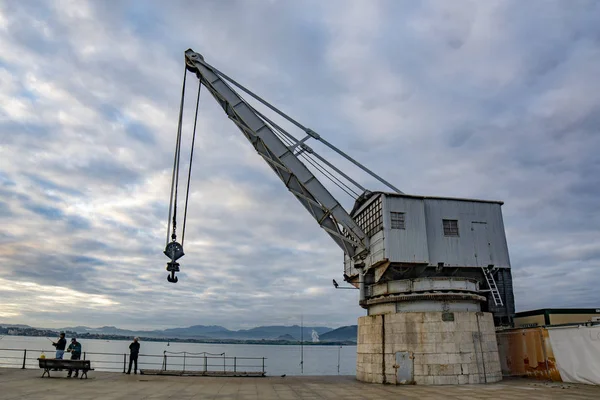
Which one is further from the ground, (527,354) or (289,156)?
(289,156)

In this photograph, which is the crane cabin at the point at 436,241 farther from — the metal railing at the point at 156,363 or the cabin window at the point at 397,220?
the metal railing at the point at 156,363

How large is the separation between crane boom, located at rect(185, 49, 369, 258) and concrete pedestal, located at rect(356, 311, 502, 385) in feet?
16.0

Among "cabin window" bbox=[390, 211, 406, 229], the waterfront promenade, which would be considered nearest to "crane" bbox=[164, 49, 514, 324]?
"cabin window" bbox=[390, 211, 406, 229]

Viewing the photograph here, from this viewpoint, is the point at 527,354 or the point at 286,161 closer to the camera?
the point at 527,354

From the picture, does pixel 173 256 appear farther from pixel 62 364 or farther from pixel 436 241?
pixel 436 241

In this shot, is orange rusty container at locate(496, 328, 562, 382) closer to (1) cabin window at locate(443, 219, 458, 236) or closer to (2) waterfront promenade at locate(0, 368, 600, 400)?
(2) waterfront promenade at locate(0, 368, 600, 400)

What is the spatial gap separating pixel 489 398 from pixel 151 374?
1656 cm

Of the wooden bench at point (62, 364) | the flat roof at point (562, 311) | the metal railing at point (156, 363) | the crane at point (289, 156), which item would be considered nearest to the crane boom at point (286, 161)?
the crane at point (289, 156)

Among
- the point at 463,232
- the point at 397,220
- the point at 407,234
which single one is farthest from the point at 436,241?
the point at 397,220

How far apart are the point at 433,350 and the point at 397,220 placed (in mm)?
6643

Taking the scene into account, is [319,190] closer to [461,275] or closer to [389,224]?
[389,224]

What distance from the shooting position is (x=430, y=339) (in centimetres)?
2102

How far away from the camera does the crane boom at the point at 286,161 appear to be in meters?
25.0

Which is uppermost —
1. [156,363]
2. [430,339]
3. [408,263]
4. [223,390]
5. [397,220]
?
[397,220]
